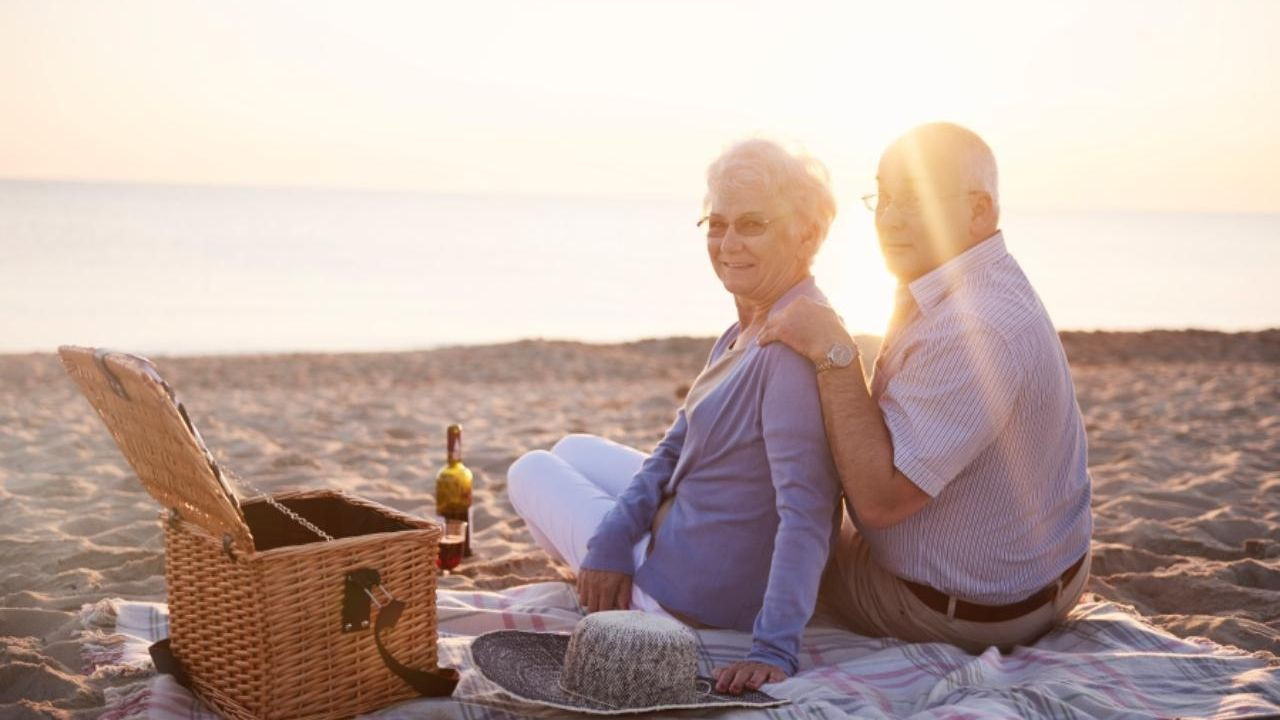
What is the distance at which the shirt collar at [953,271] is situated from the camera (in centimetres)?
284

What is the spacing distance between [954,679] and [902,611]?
295 millimetres

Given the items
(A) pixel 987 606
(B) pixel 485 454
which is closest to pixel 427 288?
(B) pixel 485 454

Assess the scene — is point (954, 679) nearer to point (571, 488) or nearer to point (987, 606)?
point (987, 606)

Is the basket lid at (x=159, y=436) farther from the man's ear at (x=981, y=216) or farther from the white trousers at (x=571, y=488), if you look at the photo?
the man's ear at (x=981, y=216)

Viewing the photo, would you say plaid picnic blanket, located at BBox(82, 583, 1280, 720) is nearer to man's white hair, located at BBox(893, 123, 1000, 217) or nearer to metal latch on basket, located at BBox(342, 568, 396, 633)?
metal latch on basket, located at BBox(342, 568, 396, 633)

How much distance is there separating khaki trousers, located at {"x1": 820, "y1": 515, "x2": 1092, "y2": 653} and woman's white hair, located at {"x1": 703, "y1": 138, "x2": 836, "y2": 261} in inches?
37.8

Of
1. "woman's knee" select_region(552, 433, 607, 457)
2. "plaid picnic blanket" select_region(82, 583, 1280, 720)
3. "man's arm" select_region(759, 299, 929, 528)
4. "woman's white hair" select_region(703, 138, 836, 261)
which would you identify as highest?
"woman's white hair" select_region(703, 138, 836, 261)

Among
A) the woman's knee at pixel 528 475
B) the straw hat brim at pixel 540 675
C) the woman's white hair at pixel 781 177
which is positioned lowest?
the straw hat brim at pixel 540 675

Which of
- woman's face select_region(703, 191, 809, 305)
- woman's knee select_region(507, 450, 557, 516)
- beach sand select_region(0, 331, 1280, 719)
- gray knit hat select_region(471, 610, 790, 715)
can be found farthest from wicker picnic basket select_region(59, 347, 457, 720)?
woman's face select_region(703, 191, 809, 305)

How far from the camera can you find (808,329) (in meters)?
2.73

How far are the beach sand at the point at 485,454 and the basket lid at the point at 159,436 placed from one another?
0.68 m

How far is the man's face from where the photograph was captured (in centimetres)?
281

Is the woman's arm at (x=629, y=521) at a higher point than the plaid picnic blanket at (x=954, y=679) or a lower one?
higher

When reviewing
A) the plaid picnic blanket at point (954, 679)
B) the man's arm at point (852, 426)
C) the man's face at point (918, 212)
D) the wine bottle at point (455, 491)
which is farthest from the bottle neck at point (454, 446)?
the man's face at point (918, 212)
